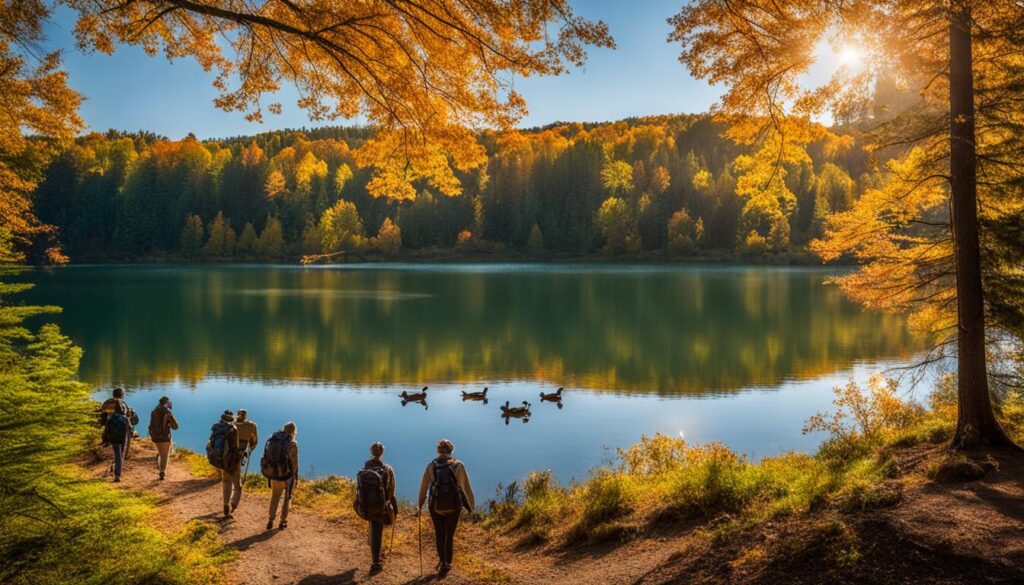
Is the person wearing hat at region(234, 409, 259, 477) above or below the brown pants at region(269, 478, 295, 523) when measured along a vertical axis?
above

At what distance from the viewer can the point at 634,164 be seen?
139250mm

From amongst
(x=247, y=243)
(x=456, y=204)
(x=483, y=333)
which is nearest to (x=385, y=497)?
(x=483, y=333)

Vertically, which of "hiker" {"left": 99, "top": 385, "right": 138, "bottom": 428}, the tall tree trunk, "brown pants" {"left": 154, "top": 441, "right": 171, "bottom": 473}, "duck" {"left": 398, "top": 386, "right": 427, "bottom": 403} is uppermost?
the tall tree trunk

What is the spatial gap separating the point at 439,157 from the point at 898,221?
27.2 feet

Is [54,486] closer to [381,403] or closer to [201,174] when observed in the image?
[381,403]

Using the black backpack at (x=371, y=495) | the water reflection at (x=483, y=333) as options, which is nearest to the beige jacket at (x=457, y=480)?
the black backpack at (x=371, y=495)

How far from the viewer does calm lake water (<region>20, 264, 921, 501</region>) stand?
64.0 feet

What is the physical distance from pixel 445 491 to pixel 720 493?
150 inches

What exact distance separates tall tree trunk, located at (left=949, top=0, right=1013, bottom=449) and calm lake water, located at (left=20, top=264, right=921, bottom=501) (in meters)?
8.72

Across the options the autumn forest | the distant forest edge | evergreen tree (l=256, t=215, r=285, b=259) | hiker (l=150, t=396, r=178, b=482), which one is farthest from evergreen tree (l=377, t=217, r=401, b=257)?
hiker (l=150, t=396, r=178, b=482)

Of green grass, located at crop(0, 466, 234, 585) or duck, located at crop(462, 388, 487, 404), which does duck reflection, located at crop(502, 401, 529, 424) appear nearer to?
duck, located at crop(462, 388, 487, 404)

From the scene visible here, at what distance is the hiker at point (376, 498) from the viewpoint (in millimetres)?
8375

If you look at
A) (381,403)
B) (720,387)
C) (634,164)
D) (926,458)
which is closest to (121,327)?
(381,403)

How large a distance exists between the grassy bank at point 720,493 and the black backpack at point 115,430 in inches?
265
